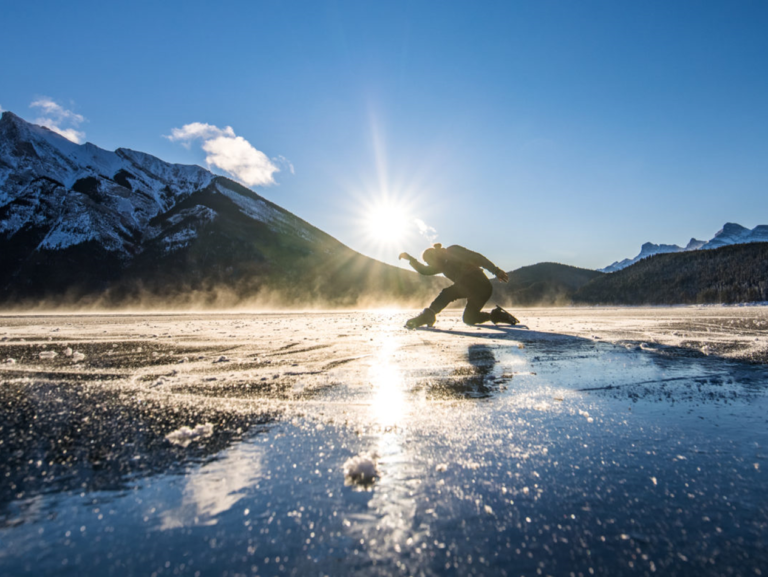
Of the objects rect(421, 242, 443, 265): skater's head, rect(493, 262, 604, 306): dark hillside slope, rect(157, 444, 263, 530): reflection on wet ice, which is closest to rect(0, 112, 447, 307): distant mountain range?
rect(493, 262, 604, 306): dark hillside slope

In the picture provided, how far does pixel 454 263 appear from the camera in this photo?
12984mm

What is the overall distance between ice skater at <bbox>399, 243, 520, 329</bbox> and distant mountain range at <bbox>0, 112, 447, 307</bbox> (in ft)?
131

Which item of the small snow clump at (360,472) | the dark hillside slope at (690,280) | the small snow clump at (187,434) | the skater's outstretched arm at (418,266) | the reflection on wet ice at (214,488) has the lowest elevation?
the small snow clump at (187,434)

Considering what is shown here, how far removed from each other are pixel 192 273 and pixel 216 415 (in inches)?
2203

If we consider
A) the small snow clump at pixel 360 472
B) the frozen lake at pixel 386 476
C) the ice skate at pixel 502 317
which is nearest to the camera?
the frozen lake at pixel 386 476

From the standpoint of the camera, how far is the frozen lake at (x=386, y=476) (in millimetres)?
1199

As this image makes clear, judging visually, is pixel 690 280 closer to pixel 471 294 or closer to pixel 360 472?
pixel 471 294

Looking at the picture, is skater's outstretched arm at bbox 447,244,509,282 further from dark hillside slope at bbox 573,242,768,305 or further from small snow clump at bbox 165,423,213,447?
dark hillside slope at bbox 573,242,768,305

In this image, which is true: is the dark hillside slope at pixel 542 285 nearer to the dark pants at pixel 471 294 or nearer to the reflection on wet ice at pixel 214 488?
the dark pants at pixel 471 294

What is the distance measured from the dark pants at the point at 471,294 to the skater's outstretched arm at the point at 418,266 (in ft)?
2.63

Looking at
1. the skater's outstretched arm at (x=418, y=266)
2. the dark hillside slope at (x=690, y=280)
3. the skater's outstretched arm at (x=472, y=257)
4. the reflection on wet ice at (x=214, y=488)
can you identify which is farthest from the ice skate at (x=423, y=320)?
the dark hillside slope at (x=690, y=280)

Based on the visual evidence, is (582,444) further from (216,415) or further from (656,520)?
(216,415)

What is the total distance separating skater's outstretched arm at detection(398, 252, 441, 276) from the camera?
40.7ft

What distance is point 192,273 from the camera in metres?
52.6
